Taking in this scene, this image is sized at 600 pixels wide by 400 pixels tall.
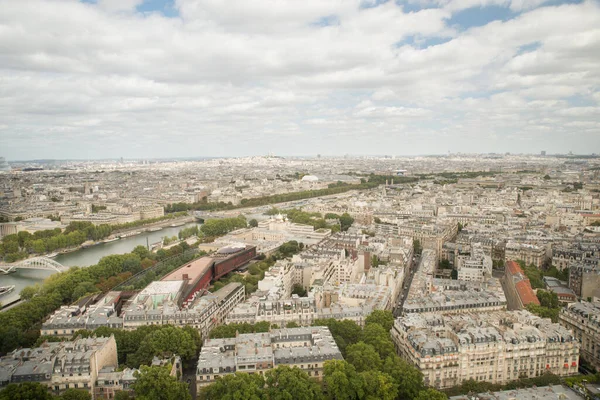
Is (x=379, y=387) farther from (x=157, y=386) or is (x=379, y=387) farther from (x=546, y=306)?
(x=546, y=306)

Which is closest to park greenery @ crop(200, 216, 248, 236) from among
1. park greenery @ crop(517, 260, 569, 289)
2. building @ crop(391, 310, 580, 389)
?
park greenery @ crop(517, 260, 569, 289)

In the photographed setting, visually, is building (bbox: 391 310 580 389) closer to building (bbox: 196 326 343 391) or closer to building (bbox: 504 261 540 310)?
building (bbox: 196 326 343 391)

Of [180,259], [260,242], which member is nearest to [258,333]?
[180,259]

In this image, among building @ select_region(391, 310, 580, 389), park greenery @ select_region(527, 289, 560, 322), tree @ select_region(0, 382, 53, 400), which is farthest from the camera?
park greenery @ select_region(527, 289, 560, 322)

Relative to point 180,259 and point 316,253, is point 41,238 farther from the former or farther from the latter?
point 316,253

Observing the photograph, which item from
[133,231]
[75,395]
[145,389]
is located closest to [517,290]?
[145,389]
